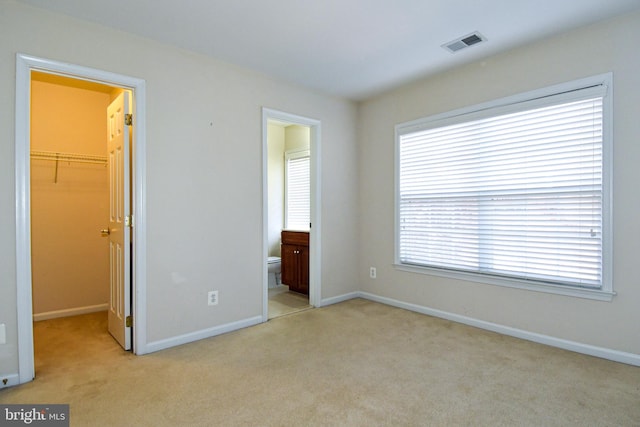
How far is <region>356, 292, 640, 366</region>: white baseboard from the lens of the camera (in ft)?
8.20

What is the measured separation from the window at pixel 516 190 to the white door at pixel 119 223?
283 centimetres

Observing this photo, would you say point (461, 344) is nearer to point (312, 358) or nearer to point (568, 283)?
point (568, 283)

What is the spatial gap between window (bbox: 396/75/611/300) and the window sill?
0.01 m

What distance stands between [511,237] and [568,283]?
55cm

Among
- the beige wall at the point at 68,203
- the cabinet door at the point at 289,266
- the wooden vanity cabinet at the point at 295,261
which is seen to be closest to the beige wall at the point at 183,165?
the wooden vanity cabinet at the point at 295,261

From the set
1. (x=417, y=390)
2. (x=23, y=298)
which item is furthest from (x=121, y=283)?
(x=417, y=390)

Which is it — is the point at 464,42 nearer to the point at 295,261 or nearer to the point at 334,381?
the point at 334,381

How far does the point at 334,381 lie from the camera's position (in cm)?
226

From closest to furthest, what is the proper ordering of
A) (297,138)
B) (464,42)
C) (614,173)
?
(614,173)
(464,42)
(297,138)

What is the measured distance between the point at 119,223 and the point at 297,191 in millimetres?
3007

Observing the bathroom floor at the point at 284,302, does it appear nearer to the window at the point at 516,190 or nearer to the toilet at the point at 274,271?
the toilet at the point at 274,271

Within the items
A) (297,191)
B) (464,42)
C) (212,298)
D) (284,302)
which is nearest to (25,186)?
(212,298)

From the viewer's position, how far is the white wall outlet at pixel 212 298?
3107 mm

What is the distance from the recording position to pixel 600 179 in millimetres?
2580
